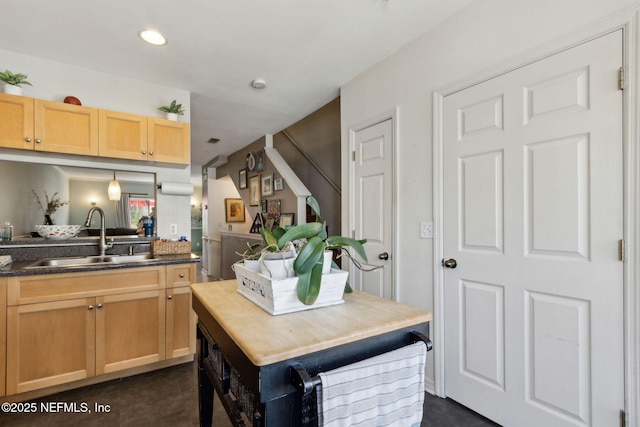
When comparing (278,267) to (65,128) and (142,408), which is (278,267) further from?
(65,128)

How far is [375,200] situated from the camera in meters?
2.50

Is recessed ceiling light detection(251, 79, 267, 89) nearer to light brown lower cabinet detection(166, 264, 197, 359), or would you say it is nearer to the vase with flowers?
light brown lower cabinet detection(166, 264, 197, 359)

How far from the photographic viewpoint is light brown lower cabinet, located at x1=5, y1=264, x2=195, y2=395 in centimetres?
191

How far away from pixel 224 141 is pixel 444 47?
12.2ft

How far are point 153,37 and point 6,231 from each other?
71.8 inches

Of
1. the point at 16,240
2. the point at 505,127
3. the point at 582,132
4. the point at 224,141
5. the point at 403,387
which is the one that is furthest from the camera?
the point at 224,141

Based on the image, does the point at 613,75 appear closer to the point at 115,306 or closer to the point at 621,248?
the point at 621,248

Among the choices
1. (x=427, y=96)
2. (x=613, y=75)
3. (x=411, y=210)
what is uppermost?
(x=427, y=96)

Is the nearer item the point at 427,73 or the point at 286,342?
the point at 286,342

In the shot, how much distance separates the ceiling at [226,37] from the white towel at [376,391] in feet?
6.22

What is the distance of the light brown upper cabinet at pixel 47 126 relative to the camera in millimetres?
2137

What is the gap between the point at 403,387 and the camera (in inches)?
33.4

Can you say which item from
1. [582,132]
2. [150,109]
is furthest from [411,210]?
[150,109]

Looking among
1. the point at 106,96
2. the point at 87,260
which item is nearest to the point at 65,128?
the point at 106,96
